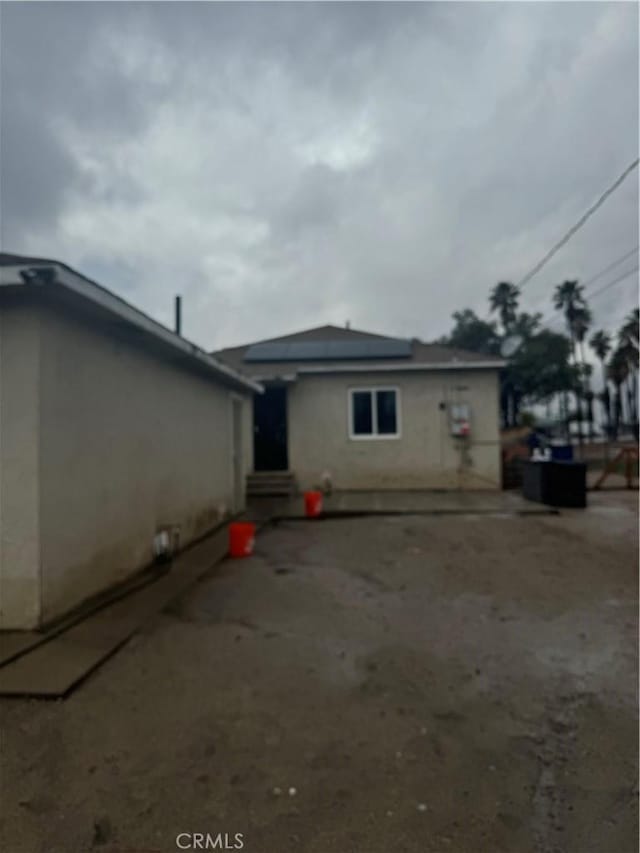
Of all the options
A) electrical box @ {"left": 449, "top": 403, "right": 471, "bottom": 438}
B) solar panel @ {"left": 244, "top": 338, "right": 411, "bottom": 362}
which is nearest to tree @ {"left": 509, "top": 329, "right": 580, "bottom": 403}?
solar panel @ {"left": 244, "top": 338, "right": 411, "bottom": 362}

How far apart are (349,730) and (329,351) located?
446 inches

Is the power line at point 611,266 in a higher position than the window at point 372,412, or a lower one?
higher

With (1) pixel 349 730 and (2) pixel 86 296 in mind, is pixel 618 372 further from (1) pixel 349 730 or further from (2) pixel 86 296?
(1) pixel 349 730

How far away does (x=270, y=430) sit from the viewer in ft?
41.3

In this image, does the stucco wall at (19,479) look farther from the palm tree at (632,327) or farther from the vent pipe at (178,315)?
the palm tree at (632,327)

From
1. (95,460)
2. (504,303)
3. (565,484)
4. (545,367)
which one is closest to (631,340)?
Answer: (504,303)

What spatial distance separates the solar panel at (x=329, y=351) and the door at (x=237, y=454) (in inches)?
139

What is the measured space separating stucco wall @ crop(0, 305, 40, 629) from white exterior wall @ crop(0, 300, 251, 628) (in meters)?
0.01

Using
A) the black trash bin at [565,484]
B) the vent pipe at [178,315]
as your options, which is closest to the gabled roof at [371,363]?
the vent pipe at [178,315]

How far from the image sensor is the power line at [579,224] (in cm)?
704

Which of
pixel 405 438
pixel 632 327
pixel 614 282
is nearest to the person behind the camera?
pixel 405 438

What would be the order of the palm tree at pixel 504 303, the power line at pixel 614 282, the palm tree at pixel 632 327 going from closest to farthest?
1. the power line at pixel 614 282
2. the palm tree at pixel 504 303
3. the palm tree at pixel 632 327

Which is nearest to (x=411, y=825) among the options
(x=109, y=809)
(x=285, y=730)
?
(x=285, y=730)

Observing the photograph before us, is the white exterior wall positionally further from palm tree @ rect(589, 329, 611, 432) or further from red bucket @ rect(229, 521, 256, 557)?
palm tree @ rect(589, 329, 611, 432)
